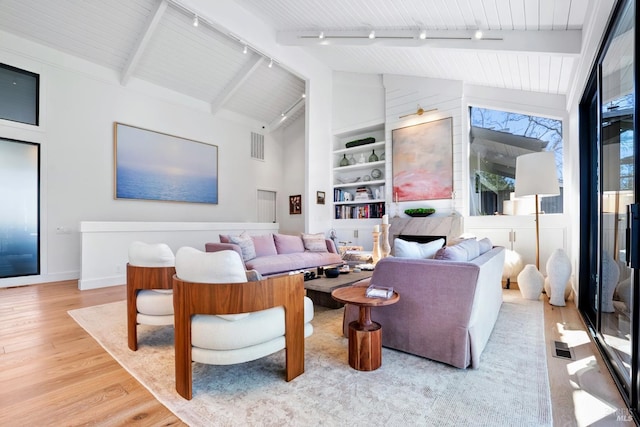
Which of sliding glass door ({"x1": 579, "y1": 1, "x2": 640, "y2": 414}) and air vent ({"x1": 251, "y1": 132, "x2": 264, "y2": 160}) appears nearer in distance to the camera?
sliding glass door ({"x1": 579, "y1": 1, "x2": 640, "y2": 414})

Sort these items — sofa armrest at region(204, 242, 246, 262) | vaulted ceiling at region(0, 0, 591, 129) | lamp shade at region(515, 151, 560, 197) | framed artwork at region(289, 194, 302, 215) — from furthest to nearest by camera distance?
1. framed artwork at region(289, 194, 302, 215)
2. sofa armrest at region(204, 242, 246, 262)
3. lamp shade at region(515, 151, 560, 197)
4. vaulted ceiling at region(0, 0, 591, 129)

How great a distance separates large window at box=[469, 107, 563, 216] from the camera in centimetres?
477

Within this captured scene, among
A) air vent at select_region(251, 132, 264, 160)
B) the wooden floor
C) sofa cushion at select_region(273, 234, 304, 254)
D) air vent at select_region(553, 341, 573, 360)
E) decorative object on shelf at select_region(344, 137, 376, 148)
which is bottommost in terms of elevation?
air vent at select_region(553, 341, 573, 360)

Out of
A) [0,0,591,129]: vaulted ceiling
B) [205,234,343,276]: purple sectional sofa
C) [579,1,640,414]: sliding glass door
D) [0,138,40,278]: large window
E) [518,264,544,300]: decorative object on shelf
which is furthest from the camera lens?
[0,138,40,278]: large window

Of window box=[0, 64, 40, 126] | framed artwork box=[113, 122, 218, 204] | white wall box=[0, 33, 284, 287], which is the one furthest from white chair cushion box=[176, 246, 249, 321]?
window box=[0, 64, 40, 126]

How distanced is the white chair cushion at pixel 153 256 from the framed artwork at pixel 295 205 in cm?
634

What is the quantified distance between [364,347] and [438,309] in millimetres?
582

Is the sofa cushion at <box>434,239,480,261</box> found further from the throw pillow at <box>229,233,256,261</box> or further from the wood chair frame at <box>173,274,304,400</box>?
the throw pillow at <box>229,233,256,261</box>

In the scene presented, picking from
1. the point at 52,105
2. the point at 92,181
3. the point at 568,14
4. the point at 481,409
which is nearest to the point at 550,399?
the point at 481,409

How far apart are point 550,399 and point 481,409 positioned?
46cm

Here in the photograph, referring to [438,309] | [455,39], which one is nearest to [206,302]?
[438,309]

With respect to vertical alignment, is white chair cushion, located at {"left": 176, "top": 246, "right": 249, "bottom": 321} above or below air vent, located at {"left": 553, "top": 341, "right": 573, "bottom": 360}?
above

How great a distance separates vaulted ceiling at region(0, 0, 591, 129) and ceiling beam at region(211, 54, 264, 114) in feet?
0.09

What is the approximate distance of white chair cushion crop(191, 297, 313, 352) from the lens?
5.55 feet
